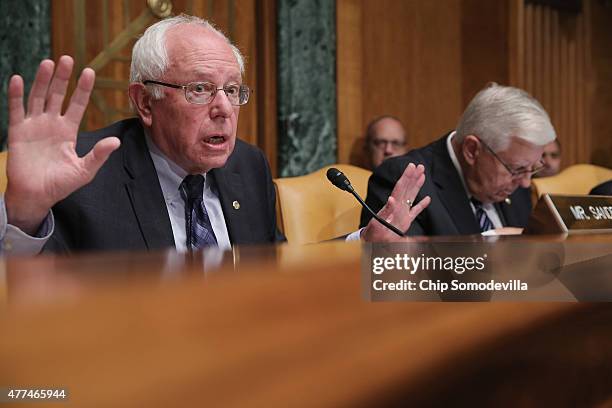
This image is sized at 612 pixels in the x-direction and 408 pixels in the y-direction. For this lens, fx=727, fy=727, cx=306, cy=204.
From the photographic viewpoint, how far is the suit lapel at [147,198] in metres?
1.63

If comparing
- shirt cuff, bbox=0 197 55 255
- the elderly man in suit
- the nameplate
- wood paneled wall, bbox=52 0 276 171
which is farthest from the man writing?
wood paneled wall, bbox=52 0 276 171

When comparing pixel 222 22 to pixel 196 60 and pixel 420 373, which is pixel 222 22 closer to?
pixel 196 60

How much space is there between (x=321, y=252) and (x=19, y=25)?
263cm

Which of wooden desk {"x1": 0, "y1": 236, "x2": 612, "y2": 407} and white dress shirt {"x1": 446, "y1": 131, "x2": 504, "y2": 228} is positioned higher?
wooden desk {"x1": 0, "y1": 236, "x2": 612, "y2": 407}

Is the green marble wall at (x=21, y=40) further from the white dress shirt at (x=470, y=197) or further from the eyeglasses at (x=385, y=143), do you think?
the eyeglasses at (x=385, y=143)

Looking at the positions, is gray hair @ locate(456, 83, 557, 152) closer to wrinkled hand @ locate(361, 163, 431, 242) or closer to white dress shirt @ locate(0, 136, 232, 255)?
wrinkled hand @ locate(361, 163, 431, 242)

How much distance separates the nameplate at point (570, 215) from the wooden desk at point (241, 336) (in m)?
0.82

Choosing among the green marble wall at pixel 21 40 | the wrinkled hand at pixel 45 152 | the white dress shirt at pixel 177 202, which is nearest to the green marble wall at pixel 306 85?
the green marble wall at pixel 21 40

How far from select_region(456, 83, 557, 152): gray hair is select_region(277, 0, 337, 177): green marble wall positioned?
4.57 ft

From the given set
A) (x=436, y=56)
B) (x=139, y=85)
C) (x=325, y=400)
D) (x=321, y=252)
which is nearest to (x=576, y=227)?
(x=321, y=252)

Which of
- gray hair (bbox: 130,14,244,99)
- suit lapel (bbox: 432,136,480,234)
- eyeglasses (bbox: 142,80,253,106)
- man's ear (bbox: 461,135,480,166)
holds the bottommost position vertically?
suit lapel (bbox: 432,136,480,234)

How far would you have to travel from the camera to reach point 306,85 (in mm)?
3789

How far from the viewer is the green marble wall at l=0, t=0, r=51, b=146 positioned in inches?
109

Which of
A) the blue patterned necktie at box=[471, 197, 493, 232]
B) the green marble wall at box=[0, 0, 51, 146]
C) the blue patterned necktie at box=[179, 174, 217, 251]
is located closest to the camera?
the blue patterned necktie at box=[179, 174, 217, 251]
